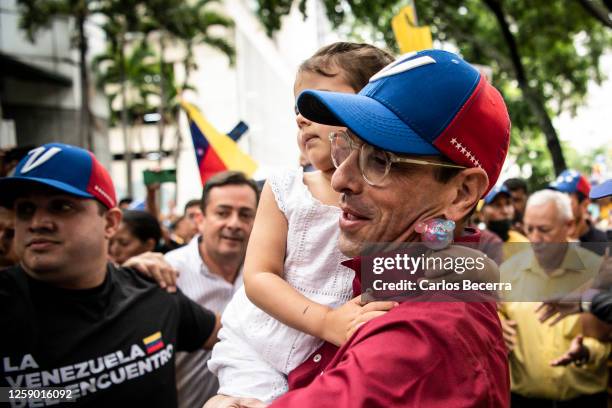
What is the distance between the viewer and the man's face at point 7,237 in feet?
10.4

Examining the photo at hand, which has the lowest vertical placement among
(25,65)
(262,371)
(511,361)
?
(511,361)

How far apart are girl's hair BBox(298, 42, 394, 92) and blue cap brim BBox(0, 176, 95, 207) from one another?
133 cm

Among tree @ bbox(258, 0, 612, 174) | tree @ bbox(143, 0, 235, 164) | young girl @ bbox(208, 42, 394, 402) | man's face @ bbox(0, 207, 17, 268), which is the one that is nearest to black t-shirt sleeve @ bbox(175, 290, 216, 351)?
man's face @ bbox(0, 207, 17, 268)

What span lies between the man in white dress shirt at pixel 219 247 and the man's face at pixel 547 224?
7.53ft

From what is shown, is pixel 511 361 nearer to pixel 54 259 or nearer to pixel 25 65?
pixel 54 259

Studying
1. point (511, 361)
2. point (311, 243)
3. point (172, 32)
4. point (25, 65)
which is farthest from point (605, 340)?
point (172, 32)

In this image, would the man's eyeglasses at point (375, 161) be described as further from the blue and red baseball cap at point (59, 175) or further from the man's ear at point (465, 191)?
the blue and red baseball cap at point (59, 175)

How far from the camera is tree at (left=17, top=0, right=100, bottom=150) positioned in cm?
1820

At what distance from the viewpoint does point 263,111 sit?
33.8 metres

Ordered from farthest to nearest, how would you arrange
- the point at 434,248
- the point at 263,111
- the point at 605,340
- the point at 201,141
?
the point at 263,111 < the point at 201,141 < the point at 605,340 < the point at 434,248

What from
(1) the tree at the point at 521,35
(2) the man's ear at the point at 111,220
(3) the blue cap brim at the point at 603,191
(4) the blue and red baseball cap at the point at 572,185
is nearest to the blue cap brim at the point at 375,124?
(3) the blue cap brim at the point at 603,191

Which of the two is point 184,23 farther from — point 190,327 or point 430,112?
point 430,112

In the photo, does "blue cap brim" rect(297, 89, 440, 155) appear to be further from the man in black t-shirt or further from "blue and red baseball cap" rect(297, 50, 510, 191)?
the man in black t-shirt

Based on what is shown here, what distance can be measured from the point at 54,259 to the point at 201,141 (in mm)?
2706
